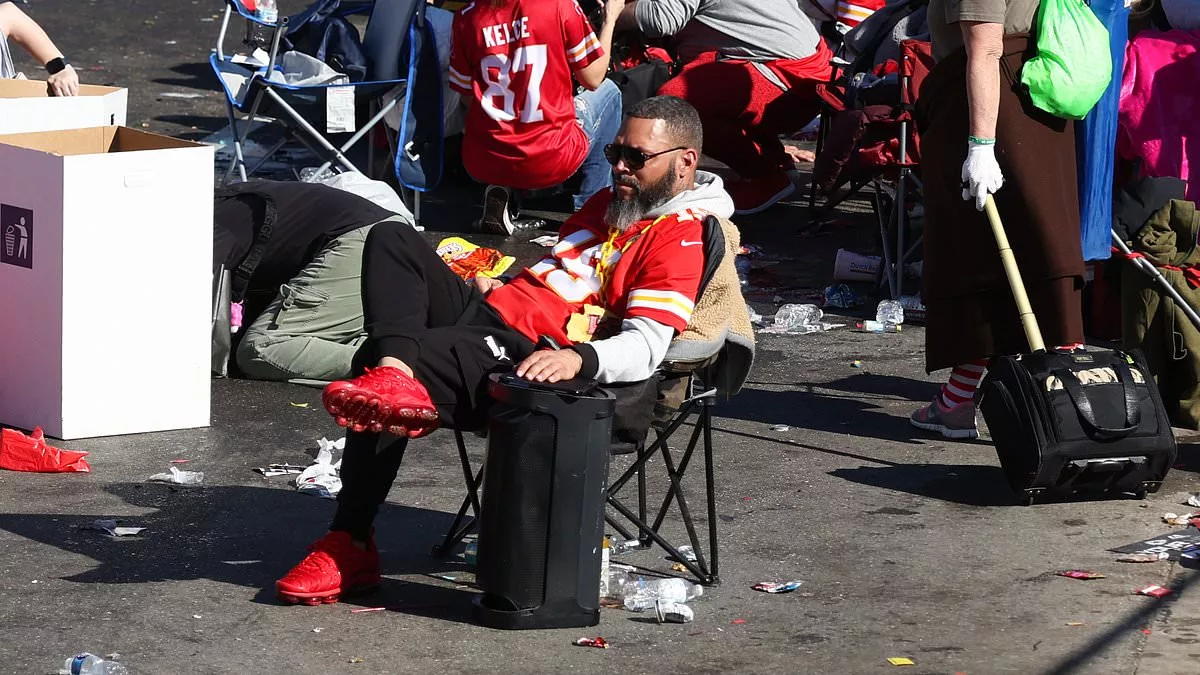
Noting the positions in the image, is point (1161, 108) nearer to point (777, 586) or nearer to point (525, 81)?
point (525, 81)

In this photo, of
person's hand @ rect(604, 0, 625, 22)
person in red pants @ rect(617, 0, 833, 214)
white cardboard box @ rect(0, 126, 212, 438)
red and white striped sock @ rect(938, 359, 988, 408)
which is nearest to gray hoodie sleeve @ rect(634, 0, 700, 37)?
person in red pants @ rect(617, 0, 833, 214)

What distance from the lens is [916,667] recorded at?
13.8 feet

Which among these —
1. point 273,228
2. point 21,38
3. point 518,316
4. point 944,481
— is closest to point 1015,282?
point 944,481

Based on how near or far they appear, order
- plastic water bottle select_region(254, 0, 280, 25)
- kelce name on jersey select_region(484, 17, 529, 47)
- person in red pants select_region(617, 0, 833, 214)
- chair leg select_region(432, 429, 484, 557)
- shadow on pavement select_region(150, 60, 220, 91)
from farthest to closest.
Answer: shadow on pavement select_region(150, 60, 220, 91)
plastic water bottle select_region(254, 0, 280, 25)
person in red pants select_region(617, 0, 833, 214)
kelce name on jersey select_region(484, 17, 529, 47)
chair leg select_region(432, 429, 484, 557)

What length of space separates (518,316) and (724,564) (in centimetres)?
95

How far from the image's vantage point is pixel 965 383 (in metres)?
6.27

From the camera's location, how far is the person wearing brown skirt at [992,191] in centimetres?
582

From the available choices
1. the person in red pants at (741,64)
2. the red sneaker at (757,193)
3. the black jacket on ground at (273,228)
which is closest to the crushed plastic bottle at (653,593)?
the black jacket on ground at (273,228)

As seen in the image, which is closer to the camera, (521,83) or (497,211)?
(521,83)

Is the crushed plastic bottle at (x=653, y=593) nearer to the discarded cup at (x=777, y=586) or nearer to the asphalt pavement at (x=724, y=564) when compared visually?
the asphalt pavement at (x=724, y=564)

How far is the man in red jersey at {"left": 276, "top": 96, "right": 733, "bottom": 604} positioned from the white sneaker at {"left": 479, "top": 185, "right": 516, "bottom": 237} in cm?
417

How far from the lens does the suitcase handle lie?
5359 mm

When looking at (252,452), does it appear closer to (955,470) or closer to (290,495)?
(290,495)

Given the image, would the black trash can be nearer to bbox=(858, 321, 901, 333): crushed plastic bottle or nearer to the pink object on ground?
bbox=(858, 321, 901, 333): crushed plastic bottle
